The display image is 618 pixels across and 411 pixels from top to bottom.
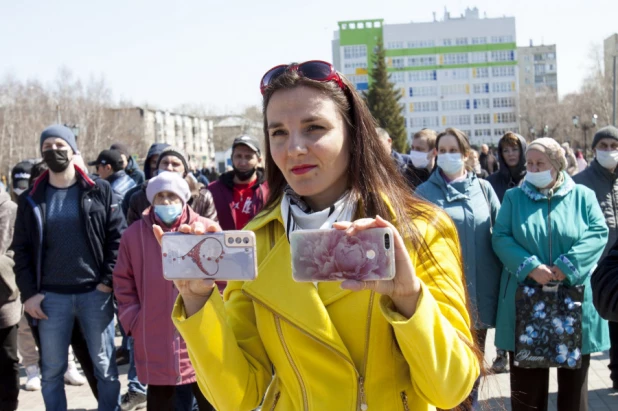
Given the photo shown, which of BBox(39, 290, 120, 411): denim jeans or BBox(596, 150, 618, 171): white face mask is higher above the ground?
BBox(596, 150, 618, 171): white face mask

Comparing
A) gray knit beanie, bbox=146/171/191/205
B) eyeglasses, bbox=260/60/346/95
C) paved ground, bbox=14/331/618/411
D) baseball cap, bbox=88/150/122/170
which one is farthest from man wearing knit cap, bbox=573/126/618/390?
baseball cap, bbox=88/150/122/170

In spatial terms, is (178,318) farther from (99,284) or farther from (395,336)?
(99,284)

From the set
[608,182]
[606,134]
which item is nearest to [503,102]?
[606,134]

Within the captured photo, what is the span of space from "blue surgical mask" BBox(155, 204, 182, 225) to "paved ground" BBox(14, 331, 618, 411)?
2687 mm

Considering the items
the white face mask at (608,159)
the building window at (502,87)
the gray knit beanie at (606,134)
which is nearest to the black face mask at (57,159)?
A: the white face mask at (608,159)

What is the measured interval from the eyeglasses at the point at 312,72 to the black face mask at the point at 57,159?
12.8ft

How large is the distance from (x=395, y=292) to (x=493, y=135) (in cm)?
12226

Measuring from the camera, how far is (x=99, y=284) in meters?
5.73

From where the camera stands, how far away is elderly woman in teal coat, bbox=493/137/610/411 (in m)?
5.02

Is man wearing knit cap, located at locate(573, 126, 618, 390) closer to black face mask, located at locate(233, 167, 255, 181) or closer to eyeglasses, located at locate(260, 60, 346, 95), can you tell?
black face mask, located at locate(233, 167, 255, 181)

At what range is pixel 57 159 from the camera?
5.70 m

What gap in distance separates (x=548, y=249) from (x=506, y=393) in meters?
1.89

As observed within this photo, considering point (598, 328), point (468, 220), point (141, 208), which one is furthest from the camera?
point (141, 208)

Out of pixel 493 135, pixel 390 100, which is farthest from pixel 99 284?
pixel 493 135
